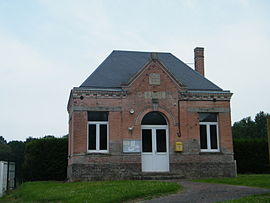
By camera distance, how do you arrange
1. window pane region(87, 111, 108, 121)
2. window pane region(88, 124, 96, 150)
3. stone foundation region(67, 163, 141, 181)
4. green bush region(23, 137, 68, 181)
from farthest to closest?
green bush region(23, 137, 68, 181), window pane region(87, 111, 108, 121), window pane region(88, 124, 96, 150), stone foundation region(67, 163, 141, 181)

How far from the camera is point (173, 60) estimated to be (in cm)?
2472

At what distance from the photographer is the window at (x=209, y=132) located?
21078 millimetres

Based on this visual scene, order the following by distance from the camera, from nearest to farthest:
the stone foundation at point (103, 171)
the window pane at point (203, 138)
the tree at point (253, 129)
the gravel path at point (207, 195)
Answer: the gravel path at point (207, 195) < the stone foundation at point (103, 171) < the window pane at point (203, 138) < the tree at point (253, 129)

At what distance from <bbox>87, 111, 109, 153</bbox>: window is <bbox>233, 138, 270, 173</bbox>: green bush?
10827mm

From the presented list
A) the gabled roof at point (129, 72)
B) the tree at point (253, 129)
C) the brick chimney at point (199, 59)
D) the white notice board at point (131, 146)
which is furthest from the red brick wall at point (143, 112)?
the tree at point (253, 129)

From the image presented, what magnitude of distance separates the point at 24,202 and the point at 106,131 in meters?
7.07

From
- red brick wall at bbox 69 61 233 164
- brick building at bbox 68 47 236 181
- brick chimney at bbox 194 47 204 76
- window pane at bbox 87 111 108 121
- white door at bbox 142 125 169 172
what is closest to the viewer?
brick building at bbox 68 47 236 181

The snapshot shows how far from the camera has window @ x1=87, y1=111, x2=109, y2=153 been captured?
19906 millimetres

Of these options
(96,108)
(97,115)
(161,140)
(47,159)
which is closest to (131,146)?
(161,140)

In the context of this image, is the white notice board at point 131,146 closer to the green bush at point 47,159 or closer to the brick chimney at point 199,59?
the green bush at point 47,159

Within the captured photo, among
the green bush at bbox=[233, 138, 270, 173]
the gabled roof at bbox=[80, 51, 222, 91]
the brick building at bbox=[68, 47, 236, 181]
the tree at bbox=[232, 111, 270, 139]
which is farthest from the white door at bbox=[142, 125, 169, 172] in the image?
the tree at bbox=[232, 111, 270, 139]

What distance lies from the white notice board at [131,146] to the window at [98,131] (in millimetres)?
972

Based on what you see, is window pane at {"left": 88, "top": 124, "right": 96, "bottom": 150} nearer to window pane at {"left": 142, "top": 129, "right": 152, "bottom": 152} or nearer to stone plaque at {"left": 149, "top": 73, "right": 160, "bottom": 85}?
window pane at {"left": 142, "top": 129, "right": 152, "bottom": 152}

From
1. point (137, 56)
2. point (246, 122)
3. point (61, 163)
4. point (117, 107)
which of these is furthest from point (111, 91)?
point (246, 122)
